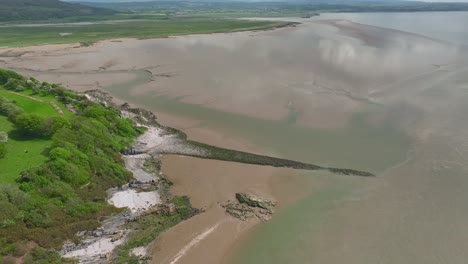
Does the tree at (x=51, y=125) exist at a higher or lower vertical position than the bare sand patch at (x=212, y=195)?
higher

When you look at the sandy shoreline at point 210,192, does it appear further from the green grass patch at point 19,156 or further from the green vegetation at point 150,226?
the green grass patch at point 19,156

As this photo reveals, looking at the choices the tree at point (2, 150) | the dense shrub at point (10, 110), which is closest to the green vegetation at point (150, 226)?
the tree at point (2, 150)

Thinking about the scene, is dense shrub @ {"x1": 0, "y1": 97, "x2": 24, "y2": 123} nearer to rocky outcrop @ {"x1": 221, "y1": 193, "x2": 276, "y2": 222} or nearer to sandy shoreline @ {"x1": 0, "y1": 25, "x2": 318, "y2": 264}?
sandy shoreline @ {"x1": 0, "y1": 25, "x2": 318, "y2": 264}

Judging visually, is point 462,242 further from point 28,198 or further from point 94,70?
point 94,70

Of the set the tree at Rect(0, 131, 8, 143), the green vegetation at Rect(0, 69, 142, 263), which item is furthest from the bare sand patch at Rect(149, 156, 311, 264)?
the tree at Rect(0, 131, 8, 143)

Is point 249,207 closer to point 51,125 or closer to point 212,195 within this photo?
point 212,195
